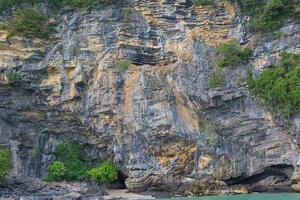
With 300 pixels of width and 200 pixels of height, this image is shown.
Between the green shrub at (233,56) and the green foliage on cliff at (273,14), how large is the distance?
189cm

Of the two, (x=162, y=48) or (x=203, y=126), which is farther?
(x=162, y=48)

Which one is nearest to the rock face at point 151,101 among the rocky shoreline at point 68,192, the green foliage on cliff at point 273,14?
the green foliage on cliff at point 273,14

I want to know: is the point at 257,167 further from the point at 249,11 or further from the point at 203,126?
the point at 249,11

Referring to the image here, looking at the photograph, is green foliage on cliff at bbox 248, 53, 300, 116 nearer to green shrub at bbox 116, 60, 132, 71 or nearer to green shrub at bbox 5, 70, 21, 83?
green shrub at bbox 116, 60, 132, 71

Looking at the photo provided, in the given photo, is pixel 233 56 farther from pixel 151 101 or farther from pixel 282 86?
pixel 151 101

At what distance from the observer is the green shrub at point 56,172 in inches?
1389

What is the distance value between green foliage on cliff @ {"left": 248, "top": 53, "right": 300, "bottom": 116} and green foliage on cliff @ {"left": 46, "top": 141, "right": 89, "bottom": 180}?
12.9 metres

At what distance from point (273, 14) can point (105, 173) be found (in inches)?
630

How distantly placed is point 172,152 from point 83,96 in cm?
744

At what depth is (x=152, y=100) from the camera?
116 ft

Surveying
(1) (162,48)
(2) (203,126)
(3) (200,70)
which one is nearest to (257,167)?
(2) (203,126)

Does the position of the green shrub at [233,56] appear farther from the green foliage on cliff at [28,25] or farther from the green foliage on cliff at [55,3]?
the green foliage on cliff at [28,25]

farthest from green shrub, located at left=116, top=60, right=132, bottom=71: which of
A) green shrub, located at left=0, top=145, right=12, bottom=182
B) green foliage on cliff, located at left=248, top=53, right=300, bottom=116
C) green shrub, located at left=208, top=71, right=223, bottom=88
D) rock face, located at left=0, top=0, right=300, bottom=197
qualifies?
green shrub, located at left=0, top=145, right=12, bottom=182

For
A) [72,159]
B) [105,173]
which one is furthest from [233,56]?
[72,159]
